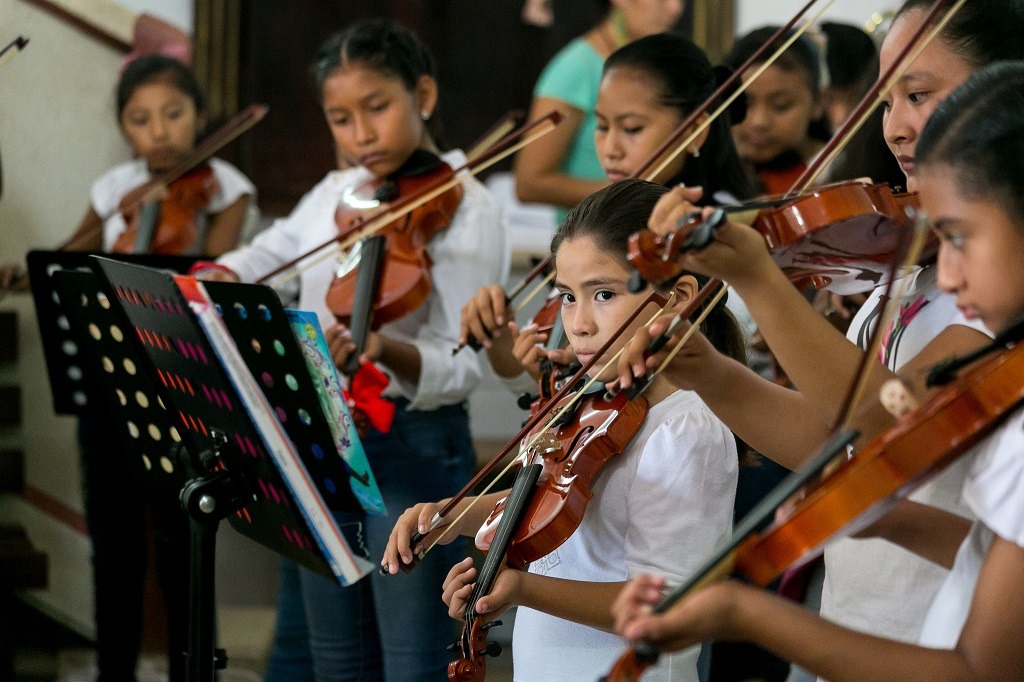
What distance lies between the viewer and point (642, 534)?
1267 mm

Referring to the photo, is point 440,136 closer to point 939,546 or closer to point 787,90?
point 787,90

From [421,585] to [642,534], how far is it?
1.85 feet

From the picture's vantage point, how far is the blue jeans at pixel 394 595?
68.5 inches

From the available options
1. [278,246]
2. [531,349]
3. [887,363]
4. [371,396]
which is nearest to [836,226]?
[887,363]

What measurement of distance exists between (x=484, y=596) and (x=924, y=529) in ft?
1.30

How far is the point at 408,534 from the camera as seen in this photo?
4.02 feet

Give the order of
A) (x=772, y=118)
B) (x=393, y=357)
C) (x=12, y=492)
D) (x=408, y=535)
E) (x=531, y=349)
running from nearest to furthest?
(x=408, y=535) → (x=531, y=349) → (x=393, y=357) → (x=772, y=118) → (x=12, y=492)

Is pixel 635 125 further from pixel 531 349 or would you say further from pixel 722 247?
pixel 722 247

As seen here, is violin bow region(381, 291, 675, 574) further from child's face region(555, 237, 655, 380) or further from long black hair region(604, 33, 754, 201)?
long black hair region(604, 33, 754, 201)

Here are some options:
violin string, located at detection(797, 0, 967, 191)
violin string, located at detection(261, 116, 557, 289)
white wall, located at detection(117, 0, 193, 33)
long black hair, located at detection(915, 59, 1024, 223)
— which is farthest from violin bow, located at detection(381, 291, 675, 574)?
white wall, located at detection(117, 0, 193, 33)

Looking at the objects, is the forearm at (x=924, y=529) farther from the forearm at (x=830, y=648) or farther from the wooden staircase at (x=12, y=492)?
the wooden staircase at (x=12, y=492)

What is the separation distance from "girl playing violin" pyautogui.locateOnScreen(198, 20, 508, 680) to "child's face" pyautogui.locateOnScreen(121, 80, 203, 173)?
2.36 ft

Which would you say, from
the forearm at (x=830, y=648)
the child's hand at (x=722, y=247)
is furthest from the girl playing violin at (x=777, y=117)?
the forearm at (x=830, y=648)

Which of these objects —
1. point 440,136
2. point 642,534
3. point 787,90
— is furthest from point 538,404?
point 787,90
